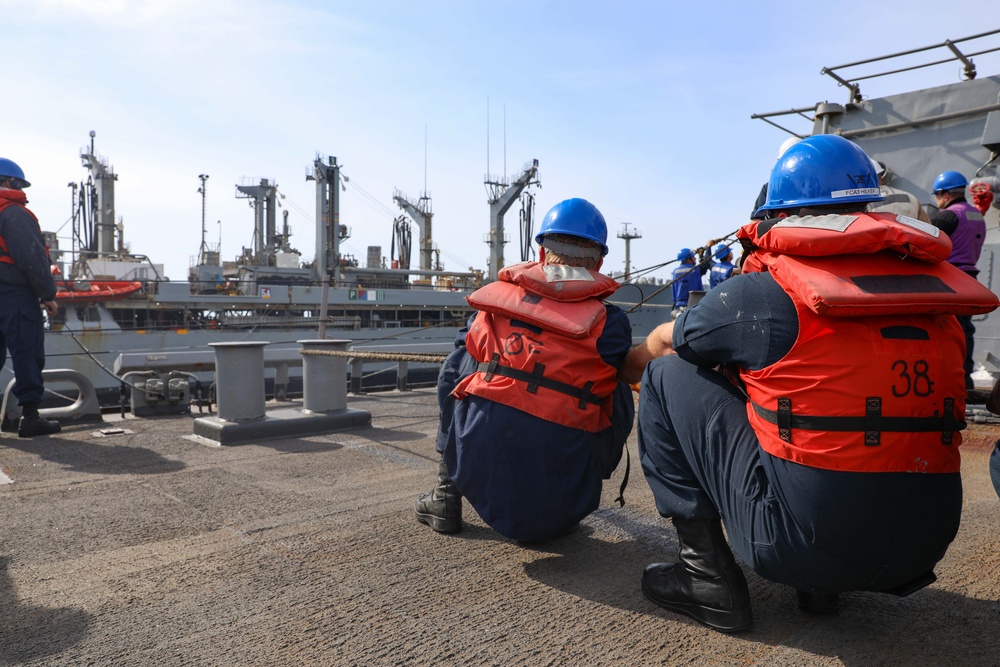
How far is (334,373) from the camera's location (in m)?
4.53

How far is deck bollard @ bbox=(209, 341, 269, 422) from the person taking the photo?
4.11m

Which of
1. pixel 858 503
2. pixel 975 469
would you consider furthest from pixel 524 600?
pixel 975 469

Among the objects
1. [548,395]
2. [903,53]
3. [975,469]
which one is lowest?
[975,469]

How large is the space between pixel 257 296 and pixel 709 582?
23.0 metres

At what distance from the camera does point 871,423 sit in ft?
4.25

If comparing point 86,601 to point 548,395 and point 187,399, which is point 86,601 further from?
point 187,399

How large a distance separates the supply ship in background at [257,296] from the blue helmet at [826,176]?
1326cm

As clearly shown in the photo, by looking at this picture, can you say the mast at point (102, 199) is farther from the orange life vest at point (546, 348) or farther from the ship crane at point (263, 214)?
the orange life vest at point (546, 348)

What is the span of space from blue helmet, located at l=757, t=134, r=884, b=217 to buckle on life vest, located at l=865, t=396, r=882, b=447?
52cm

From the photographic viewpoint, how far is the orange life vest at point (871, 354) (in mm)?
1296

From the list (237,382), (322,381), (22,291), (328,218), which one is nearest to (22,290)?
(22,291)

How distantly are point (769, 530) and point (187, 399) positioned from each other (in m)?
4.79

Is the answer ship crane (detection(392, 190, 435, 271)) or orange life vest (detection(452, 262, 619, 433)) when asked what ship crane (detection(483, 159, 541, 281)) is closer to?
ship crane (detection(392, 190, 435, 271))

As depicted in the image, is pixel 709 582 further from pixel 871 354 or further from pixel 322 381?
pixel 322 381
